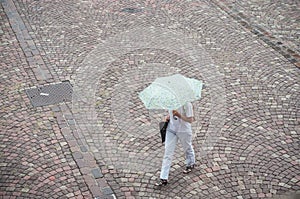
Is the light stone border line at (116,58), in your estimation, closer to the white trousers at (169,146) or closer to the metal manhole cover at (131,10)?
the white trousers at (169,146)

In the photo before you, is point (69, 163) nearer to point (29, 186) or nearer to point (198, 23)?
point (29, 186)

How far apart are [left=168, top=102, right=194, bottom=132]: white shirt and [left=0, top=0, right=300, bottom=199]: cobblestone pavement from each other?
37.9 inches

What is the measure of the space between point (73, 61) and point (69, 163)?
4062mm

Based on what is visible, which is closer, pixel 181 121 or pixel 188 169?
pixel 181 121

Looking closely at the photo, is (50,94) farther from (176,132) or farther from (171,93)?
(171,93)

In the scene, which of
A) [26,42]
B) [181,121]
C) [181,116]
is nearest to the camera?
[181,116]

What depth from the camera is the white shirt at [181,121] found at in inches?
348

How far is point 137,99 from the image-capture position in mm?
11781

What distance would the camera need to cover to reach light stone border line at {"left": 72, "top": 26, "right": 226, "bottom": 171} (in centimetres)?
1044

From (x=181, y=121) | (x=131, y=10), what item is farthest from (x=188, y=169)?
(x=131, y=10)

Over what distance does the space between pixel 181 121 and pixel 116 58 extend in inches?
191

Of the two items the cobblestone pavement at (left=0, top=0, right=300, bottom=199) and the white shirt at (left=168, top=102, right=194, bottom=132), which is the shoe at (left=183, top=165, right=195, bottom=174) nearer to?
the cobblestone pavement at (left=0, top=0, right=300, bottom=199)

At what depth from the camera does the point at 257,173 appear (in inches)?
373

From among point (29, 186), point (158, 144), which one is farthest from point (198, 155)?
point (29, 186)
